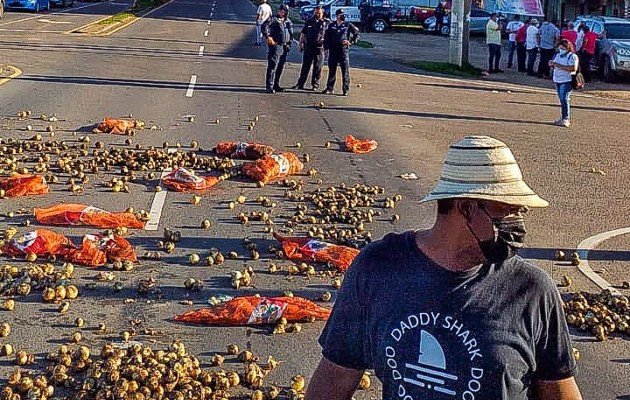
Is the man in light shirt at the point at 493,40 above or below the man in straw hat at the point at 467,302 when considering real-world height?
below

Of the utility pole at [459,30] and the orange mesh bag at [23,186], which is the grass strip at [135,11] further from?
the orange mesh bag at [23,186]

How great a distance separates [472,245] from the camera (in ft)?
9.99

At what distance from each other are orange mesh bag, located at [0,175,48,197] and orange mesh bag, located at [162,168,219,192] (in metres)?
1.45

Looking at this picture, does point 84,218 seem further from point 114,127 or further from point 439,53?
point 439,53

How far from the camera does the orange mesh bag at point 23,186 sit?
10.6m

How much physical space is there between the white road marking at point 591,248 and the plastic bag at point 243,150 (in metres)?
4.90

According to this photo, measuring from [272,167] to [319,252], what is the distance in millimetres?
3562

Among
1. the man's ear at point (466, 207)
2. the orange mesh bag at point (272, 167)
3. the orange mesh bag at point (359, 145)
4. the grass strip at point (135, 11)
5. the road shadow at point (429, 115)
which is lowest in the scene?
the grass strip at point (135, 11)

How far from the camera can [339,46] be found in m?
20.8

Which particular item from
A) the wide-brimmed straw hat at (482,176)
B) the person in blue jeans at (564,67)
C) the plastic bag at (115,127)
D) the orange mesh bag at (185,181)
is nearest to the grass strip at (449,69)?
the person in blue jeans at (564,67)

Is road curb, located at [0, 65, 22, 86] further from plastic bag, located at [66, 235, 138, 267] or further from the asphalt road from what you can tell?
plastic bag, located at [66, 235, 138, 267]

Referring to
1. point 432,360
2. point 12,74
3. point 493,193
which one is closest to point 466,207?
point 493,193

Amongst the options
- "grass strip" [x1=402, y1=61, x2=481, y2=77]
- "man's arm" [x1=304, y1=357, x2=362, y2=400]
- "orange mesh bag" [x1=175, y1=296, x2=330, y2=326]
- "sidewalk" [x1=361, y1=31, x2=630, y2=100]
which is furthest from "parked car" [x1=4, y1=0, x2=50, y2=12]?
"man's arm" [x1=304, y1=357, x2=362, y2=400]

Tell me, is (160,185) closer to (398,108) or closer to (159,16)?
(398,108)
